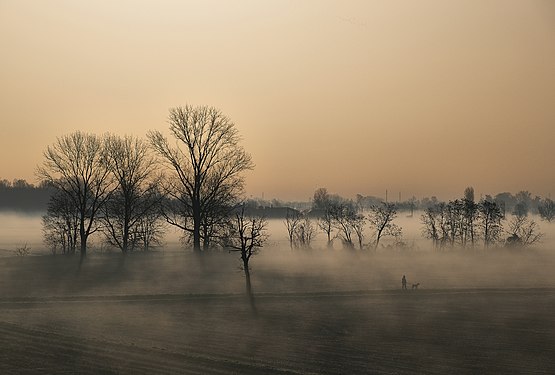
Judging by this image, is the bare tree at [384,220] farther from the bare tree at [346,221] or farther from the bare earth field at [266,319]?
the bare earth field at [266,319]

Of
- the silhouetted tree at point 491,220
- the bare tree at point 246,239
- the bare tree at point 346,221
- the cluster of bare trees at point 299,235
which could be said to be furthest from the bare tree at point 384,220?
the bare tree at point 246,239

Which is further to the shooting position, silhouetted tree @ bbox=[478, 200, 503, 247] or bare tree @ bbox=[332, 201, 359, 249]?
silhouetted tree @ bbox=[478, 200, 503, 247]

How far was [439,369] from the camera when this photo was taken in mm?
26656

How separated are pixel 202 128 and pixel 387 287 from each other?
25.7 meters

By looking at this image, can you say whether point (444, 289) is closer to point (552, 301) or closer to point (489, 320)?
point (552, 301)

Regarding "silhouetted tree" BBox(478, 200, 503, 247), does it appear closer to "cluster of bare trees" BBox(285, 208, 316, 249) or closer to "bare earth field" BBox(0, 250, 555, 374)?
"cluster of bare trees" BBox(285, 208, 316, 249)

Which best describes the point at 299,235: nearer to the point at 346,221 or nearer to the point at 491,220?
the point at 346,221

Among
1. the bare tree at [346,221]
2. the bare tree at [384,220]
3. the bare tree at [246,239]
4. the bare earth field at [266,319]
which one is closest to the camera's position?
the bare earth field at [266,319]

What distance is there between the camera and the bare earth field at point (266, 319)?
27141 mm

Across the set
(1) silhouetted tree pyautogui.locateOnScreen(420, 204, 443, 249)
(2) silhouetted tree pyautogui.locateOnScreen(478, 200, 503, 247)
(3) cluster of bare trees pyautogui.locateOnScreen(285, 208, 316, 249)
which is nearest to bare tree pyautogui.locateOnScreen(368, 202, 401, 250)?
(1) silhouetted tree pyautogui.locateOnScreen(420, 204, 443, 249)

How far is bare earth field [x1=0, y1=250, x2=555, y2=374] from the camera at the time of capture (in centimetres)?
2714

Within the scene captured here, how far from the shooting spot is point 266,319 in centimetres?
3844

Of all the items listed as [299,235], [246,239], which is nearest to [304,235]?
[299,235]

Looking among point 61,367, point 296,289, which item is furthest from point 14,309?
point 296,289
